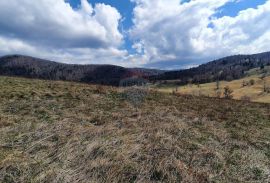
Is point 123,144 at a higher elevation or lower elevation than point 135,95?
lower

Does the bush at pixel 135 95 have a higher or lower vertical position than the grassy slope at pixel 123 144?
higher

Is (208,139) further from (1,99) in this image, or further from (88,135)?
(1,99)

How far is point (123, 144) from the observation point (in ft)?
32.0

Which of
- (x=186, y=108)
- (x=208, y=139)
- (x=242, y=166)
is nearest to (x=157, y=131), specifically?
(x=208, y=139)

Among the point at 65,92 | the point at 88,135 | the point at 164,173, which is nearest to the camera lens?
the point at 164,173

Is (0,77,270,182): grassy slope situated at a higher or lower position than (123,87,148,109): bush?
lower

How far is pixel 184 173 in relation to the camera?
7.86 m

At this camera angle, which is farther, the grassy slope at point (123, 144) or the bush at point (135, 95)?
the bush at point (135, 95)

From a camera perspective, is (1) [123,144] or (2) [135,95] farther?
(2) [135,95]

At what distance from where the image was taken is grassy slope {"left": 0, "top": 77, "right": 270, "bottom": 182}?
7754mm

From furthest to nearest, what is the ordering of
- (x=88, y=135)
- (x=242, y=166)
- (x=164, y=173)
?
(x=88, y=135) < (x=242, y=166) < (x=164, y=173)

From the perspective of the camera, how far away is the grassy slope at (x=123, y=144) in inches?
305

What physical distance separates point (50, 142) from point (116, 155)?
265 centimetres

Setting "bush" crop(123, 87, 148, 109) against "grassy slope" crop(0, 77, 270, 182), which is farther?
"bush" crop(123, 87, 148, 109)
